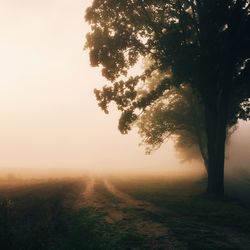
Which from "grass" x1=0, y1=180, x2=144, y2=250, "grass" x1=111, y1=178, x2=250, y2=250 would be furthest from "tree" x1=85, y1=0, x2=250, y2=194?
"grass" x1=0, y1=180, x2=144, y2=250

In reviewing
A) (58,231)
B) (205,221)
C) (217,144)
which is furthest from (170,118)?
(58,231)

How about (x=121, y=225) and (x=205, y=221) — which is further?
(x=205, y=221)

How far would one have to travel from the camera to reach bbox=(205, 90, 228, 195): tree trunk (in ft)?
78.4

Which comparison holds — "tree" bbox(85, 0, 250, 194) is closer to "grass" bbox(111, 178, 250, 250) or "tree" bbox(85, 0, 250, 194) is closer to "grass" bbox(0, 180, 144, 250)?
"grass" bbox(111, 178, 250, 250)

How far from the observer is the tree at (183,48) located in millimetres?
22141

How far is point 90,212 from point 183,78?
39.6ft

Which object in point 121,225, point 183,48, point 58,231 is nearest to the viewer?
point 58,231

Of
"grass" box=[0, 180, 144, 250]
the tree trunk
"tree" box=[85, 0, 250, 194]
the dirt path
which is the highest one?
"tree" box=[85, 0, 250, 194]

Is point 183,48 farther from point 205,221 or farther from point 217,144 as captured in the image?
point 205,221

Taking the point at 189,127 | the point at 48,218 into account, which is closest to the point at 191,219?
the point at 48,218

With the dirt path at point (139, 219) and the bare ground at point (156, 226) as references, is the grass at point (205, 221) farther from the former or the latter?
the dirt path at point (139, 219)

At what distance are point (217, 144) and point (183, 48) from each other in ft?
25.1

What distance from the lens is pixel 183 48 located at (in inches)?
899

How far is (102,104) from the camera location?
24.6 m
